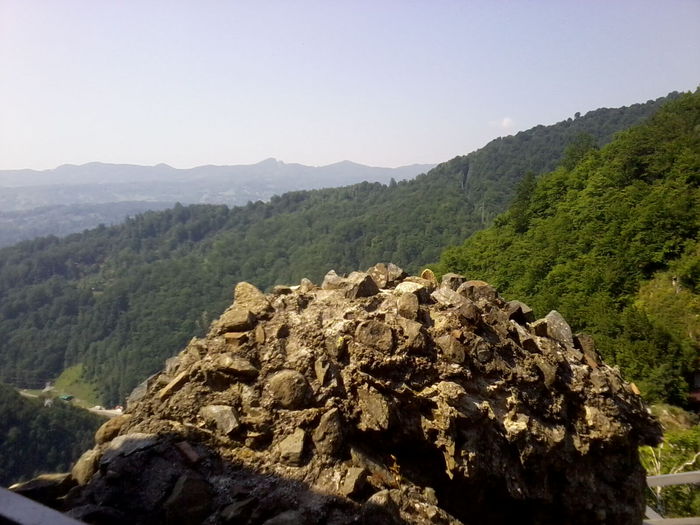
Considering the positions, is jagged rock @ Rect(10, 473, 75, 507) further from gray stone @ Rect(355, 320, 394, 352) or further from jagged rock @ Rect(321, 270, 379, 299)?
jagged rock @ Rect(321, 270, 379, 299)

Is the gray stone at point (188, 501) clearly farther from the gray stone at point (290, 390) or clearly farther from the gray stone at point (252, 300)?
the gray stone at point (252, 300)

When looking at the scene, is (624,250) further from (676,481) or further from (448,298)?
(448,298)

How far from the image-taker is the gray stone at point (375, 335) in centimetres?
441

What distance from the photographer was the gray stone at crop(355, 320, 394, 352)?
4.41 m

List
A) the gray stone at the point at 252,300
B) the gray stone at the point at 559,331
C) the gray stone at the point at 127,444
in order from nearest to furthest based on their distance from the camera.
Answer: the gray stone at the point at 127,444 < the gray stone at the point at 252,300 < the gray stone at the point at 559,331

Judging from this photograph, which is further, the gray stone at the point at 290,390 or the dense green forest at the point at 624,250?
the dense green forest at the point at 624,250

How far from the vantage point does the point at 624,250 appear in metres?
30.2

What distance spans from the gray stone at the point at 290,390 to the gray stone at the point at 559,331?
3203 millimetres

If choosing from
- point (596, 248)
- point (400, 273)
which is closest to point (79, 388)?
point (596, 248)

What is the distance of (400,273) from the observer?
6.07 metres

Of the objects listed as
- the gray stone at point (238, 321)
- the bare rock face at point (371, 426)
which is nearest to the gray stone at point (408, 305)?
the bare rock face at point (371, 426)

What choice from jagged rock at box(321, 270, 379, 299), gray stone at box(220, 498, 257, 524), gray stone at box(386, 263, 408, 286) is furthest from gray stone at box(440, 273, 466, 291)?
gray stone at box(220, 498, 257, 524)

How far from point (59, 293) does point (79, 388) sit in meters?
45.7

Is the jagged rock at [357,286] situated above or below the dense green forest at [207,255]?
above
